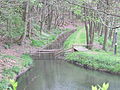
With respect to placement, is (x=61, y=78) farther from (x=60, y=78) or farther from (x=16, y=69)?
(x=16, y=69)

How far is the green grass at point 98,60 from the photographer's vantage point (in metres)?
18.8

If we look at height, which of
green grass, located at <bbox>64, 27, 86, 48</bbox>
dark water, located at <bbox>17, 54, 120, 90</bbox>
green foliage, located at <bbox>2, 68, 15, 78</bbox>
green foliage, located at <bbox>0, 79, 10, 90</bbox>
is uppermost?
green grass, located at <bbox>64, 27, 86, 48</bbox>

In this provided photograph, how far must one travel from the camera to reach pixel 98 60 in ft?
66.6

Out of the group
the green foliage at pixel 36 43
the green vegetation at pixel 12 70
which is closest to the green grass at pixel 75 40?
the green foliage at pixel 36 43

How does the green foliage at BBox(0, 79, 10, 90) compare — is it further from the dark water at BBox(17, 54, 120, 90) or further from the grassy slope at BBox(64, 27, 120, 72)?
the grassy slope at BBox(64, 27, 120, 72)

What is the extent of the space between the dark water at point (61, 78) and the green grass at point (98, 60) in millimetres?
799

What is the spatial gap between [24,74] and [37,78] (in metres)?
1.21

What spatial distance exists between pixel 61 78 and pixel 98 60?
4.42 metres

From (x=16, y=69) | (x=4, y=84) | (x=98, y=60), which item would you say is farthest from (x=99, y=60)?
(x=4, y=84)

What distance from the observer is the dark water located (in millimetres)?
15672

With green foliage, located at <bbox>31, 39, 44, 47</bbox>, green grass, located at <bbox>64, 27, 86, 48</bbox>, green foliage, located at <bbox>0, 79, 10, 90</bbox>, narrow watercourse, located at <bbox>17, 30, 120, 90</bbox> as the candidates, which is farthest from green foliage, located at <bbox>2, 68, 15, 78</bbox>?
green grass, located at <bbox>64, 27, 86, 48</bbox>

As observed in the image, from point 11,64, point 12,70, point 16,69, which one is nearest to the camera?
point 12,70

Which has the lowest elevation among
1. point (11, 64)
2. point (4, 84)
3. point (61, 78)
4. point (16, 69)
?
point (61, 78)

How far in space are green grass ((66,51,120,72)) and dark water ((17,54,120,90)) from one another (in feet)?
2.62
